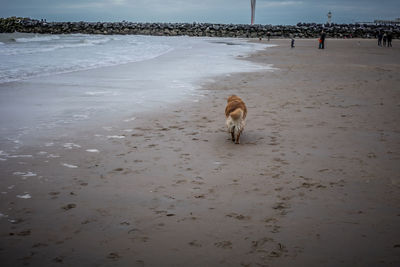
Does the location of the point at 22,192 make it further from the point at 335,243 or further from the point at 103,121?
the point at 335,243

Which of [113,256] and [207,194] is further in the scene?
[207,194]

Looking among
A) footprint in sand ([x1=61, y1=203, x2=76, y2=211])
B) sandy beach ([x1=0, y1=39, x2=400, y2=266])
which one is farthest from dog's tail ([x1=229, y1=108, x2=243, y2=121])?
footprint in sand ([x1=61, y1=203, x2=76, y2=211])

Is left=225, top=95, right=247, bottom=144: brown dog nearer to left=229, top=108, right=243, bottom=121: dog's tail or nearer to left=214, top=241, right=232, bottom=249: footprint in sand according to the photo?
left=229, top=108, right=243, bottom=121: dog's tail

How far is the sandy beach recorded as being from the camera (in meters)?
2.62

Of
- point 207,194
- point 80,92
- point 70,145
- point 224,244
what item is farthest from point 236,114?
point 80,92

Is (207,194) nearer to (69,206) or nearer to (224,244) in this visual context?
(224,244)

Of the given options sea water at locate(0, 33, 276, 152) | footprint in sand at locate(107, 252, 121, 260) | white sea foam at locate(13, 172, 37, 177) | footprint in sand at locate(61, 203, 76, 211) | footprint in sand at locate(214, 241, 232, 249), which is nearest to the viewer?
footprint in sand at locate(107, 252, 121, 260)

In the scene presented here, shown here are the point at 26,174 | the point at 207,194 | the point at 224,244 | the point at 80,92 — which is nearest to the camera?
the point at 224,244

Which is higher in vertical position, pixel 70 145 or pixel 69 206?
pixel 70 145

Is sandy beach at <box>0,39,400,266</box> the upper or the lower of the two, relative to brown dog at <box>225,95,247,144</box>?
lower

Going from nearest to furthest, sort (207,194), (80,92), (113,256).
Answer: (113,256) → (207,194) → (80,92)

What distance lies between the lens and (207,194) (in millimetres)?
3545

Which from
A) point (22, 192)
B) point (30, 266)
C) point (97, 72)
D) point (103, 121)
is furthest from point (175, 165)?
point (97, 72)

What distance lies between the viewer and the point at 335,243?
2703 millimetres
